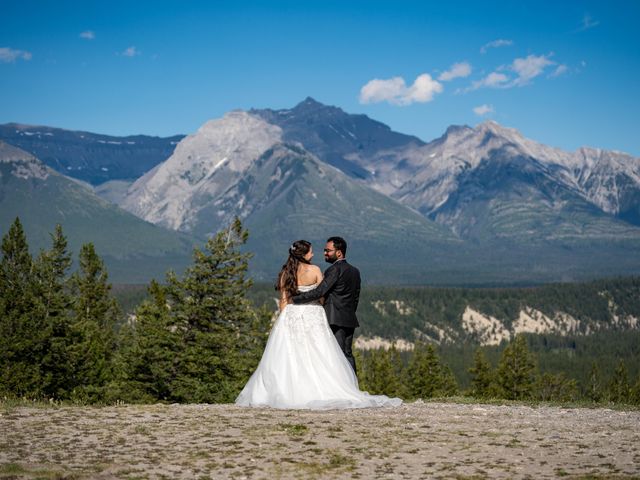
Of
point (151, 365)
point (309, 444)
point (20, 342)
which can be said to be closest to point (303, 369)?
point (309, 444)

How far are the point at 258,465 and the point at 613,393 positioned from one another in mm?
108028

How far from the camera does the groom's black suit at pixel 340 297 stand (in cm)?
2322

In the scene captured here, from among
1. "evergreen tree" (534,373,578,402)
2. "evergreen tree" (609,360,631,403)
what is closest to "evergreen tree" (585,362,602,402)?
"evergreen tree" (609,360,631,403)

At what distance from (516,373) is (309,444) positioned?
72453 millimetres

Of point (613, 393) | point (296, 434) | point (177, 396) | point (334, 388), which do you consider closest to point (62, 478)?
point (296, 434)

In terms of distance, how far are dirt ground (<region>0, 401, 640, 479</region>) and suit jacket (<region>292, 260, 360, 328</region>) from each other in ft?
10.1

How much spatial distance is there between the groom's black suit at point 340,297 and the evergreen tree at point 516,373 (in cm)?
6416

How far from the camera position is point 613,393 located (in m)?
113

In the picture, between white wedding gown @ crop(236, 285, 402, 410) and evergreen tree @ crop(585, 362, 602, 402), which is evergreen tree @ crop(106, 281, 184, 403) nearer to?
white wedding gown @ crop(236, 285, 402, 410)

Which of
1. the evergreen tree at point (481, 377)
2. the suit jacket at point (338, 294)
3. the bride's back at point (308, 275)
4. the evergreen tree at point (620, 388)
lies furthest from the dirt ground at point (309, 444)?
the evergreen tree at point (620, 388)

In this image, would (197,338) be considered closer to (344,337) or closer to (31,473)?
(344,337)

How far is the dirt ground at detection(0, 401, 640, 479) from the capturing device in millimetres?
14578

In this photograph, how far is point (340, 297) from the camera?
23.6m

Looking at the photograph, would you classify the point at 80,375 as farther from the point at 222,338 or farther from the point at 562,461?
the point at 562,461
